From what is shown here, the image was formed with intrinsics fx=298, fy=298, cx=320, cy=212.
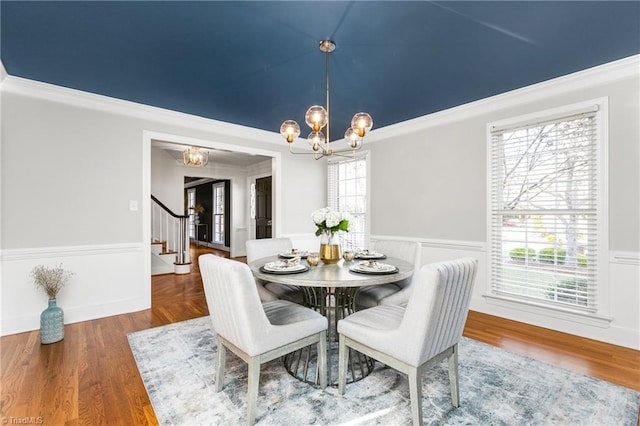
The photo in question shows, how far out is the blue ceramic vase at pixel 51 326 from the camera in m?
2.67

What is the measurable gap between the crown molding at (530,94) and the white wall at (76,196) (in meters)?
3.05

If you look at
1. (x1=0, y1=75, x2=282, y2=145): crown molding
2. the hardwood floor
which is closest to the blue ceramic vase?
the hardwood floor

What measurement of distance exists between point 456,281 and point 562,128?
249 cm

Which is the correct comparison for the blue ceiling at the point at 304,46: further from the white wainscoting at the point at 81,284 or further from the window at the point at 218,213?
the window at the point at 218,213

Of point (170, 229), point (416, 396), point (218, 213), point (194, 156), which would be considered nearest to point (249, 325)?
point (416, 396)

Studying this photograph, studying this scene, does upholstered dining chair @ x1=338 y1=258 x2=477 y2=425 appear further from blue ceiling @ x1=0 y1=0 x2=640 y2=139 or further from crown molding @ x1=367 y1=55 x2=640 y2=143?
crown molding @ x1=367 y1=55 x2=640 y2=143

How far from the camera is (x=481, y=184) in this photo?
351 centimetres

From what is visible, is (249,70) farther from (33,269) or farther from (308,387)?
(33,269)

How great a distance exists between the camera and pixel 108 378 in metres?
2.13

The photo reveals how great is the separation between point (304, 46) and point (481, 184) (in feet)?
8.32

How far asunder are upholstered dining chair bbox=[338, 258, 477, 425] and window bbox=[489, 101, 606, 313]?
1.93 meters

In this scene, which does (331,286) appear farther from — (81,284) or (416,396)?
(81,284)

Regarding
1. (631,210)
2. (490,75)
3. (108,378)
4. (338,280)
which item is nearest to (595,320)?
(631,210)

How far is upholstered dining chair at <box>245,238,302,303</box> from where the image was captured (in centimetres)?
265
